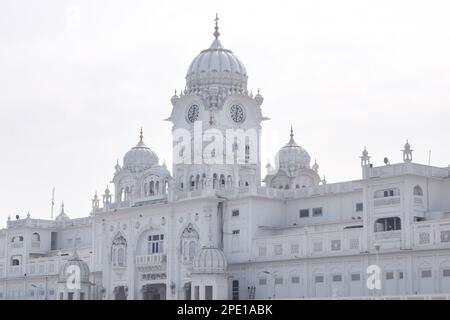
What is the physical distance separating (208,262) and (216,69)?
21.6m

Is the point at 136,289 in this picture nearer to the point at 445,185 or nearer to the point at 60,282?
the point at 60,282

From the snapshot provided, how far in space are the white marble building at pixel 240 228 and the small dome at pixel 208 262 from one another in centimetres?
8

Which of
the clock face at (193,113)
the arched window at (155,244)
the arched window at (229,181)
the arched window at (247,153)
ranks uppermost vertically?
the clock face at (193,113)

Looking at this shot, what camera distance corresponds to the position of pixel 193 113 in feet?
275

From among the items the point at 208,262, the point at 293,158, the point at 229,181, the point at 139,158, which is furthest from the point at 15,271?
the point at 208,262

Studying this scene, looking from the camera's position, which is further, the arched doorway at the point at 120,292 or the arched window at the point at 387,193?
the arched doorway at the point at 120,292

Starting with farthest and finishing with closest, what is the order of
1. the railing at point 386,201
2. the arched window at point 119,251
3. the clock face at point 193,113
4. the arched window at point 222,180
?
1. the clock face at point 193,113
2. the arched window at point 119,251
3. the arched window at point 222,180
4. the railing at point 386,201

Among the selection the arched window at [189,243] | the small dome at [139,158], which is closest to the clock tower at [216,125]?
the arched window at [189,243]

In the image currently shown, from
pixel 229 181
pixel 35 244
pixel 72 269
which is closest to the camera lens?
pixel 229 181

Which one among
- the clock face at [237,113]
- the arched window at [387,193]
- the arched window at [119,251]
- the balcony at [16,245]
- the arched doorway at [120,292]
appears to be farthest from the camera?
the balcony at [16,245]

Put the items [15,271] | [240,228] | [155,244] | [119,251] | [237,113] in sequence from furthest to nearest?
[15,271]
[237,113]
[119,251]
[155,244]
[240,228]

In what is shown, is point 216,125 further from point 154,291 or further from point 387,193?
point 387,193

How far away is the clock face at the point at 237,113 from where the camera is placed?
8375 cm

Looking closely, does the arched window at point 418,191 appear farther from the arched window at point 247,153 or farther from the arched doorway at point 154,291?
the arched doorway at point 154,291
